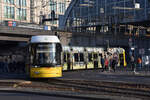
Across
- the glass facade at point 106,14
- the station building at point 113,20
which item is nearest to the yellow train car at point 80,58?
the station building at point 113,20

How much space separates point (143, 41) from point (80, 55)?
28991 millimetres

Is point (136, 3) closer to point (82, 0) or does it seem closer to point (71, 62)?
point (82, 0)

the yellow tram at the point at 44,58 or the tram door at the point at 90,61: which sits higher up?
the yellow tram at the point at 44,58

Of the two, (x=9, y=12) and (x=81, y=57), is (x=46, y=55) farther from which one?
(x=9, y=12)

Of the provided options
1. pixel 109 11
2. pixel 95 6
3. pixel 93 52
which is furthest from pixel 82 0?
pixel 93 52

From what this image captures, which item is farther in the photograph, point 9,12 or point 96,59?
point 9,12

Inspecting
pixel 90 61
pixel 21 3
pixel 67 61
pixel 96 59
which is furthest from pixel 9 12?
pixel 67 61

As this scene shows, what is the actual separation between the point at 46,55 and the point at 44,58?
26 centimetres

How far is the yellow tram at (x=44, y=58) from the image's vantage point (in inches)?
870

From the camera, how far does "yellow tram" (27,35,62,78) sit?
22.1 meters

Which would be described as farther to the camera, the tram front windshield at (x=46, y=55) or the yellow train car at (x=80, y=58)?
the yellow train car at (x=80, y=58)

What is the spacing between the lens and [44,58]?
73.4ft

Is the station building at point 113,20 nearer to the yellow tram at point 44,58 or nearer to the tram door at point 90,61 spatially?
the tram door at point 90,61

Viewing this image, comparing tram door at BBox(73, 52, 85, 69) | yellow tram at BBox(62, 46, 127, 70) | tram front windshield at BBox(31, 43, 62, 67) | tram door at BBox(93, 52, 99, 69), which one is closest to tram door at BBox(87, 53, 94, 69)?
yellow tram at BBox(62, 46, 127, 70)
